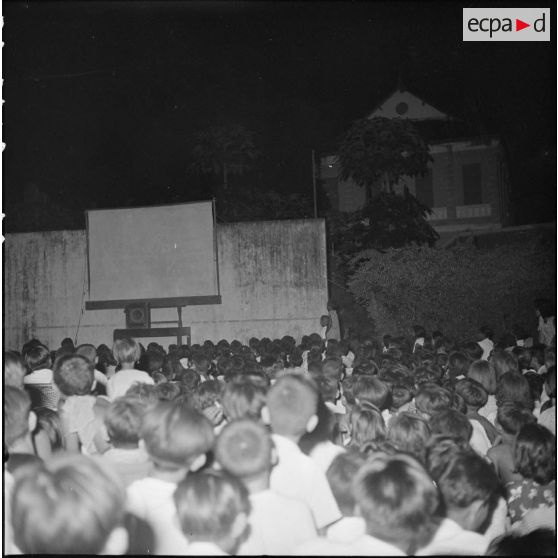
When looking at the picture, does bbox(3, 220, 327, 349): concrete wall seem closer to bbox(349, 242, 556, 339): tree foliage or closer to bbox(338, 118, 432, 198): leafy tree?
bbox(349, 242, 556, 339): tree foliage

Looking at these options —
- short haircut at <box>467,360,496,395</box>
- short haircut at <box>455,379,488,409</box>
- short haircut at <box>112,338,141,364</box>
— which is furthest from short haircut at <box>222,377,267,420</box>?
short haircut at <box>467,360,496,395</box>

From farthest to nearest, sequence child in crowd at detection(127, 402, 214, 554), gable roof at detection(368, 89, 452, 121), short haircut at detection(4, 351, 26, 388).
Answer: gable roof at detection(368, 89, 452, 121) < short haircut at detection(4, 351, 26, 388) < child in crowd at detection(127, 402, 214, 554)

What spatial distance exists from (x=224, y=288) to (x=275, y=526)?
11.9m

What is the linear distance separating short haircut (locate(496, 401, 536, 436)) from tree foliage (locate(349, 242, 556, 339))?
834 cm

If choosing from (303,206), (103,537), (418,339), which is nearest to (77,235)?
(303,206)

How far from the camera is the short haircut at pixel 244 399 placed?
2.93 m

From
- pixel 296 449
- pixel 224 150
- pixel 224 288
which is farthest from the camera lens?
pixel 224 150

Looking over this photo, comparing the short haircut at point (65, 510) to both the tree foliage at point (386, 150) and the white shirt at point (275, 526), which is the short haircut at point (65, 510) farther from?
the tree foliage at point (386, 150)

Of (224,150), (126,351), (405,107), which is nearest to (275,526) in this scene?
(126,351)

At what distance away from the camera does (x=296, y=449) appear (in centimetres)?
268

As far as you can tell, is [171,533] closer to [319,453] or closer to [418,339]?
[319,453]

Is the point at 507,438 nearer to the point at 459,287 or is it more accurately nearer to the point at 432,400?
the point at 432,400

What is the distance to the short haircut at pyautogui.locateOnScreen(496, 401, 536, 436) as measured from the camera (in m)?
3.19

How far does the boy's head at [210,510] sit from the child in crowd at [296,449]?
0.64m
